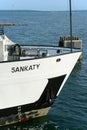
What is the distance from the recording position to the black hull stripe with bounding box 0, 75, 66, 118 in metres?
19.8

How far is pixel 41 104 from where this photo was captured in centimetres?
2056

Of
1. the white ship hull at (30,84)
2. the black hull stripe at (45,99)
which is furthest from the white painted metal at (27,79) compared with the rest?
the black hull stripe at (45,99)

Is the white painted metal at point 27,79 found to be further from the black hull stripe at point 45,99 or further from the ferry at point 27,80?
the black hull stripe at point 45,99

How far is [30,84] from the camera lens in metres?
19.6

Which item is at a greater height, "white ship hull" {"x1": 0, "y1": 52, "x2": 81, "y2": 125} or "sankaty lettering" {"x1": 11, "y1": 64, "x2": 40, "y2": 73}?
"sankaty lettering" {"x1": 11, "y1": 64, "x2": 40, "y2": 73}

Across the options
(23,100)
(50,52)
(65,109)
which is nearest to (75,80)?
(65,109)

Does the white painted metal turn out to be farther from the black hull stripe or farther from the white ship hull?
the black hull stripe

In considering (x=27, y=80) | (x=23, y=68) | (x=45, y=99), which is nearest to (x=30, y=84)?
(x=27, y=80)

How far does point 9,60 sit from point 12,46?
124 cm

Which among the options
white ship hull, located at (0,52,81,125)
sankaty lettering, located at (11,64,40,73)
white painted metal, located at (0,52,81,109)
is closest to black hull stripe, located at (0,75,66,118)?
white ship hull, located at (0,52,81,125)

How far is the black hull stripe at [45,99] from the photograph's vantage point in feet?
64.8

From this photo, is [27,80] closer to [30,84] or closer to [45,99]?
[30,84]

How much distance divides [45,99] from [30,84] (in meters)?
1.53

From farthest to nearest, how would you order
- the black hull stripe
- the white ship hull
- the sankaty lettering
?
the black hull stripe
the white ship hull
the sankaty lettering
